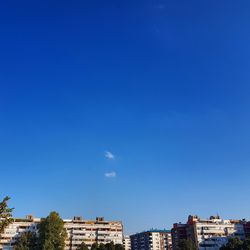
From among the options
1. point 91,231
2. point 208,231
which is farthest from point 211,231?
point 91,231

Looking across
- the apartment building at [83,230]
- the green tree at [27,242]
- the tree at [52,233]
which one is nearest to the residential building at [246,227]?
the apartment building at [83,230]

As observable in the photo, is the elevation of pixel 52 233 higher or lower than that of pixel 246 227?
lower

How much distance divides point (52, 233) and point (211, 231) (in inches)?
2742

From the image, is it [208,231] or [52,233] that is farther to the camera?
[208,231]

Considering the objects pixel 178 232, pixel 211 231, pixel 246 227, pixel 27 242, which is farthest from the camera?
pixel 246 227

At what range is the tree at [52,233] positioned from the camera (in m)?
105

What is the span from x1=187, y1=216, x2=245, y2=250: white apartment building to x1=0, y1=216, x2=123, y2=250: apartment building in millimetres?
30857

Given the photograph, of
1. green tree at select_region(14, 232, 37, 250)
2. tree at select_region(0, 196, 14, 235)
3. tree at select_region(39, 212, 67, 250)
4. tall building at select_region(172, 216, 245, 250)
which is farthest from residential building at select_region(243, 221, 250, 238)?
tree at select_region(0, 196, 14, 235)

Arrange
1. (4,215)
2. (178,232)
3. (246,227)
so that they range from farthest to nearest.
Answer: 1. (246,227)
2. (178,232)
3. (4,215)

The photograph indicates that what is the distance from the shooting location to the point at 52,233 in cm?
10788

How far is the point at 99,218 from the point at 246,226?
212 feet

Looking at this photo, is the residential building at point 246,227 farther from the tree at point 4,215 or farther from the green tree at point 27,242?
the tree at point 4,215

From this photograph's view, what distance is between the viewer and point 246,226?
5861 inches

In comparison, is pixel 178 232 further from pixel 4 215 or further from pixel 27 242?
pixel 4 215
